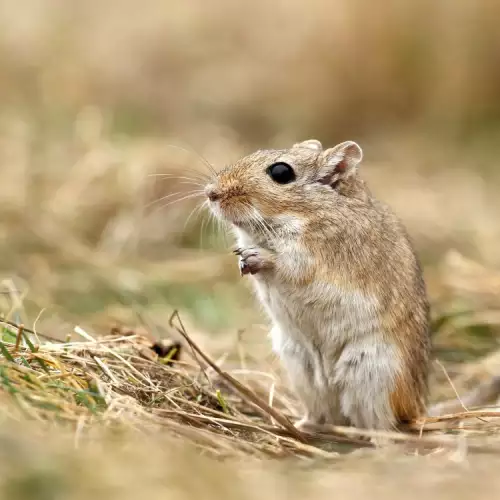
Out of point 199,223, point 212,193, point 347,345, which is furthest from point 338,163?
point 199,223

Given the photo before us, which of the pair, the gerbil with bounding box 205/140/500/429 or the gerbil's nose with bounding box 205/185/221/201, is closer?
the gerbil with bounding box 205/140/500/429

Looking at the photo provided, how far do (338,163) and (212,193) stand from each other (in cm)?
60

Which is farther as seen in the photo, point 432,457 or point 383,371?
point 383,371

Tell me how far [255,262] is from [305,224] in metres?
0.31

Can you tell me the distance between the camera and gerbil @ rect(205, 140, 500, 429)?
4020 millimetres

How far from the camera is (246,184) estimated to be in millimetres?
4215

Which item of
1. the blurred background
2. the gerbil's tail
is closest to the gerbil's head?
the gerbil's tail

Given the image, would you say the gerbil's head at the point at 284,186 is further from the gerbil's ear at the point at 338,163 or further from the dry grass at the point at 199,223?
the dry grass at the point at 199,223

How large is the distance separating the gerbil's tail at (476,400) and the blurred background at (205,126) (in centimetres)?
119

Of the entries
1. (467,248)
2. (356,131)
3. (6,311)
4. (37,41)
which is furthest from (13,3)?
(6,311)

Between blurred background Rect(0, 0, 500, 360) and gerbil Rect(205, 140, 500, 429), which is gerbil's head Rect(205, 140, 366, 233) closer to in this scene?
gerbil Rect(205, 140, 500, 429)

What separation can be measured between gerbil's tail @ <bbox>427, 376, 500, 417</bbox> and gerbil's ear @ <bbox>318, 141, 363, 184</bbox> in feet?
3.77

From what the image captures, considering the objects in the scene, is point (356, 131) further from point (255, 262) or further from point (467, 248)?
point (255, 262)

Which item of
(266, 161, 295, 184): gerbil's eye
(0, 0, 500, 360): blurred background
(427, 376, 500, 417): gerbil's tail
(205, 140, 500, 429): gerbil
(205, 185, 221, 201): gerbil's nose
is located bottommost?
(427, 376, 500, 417): gerbil's tail
